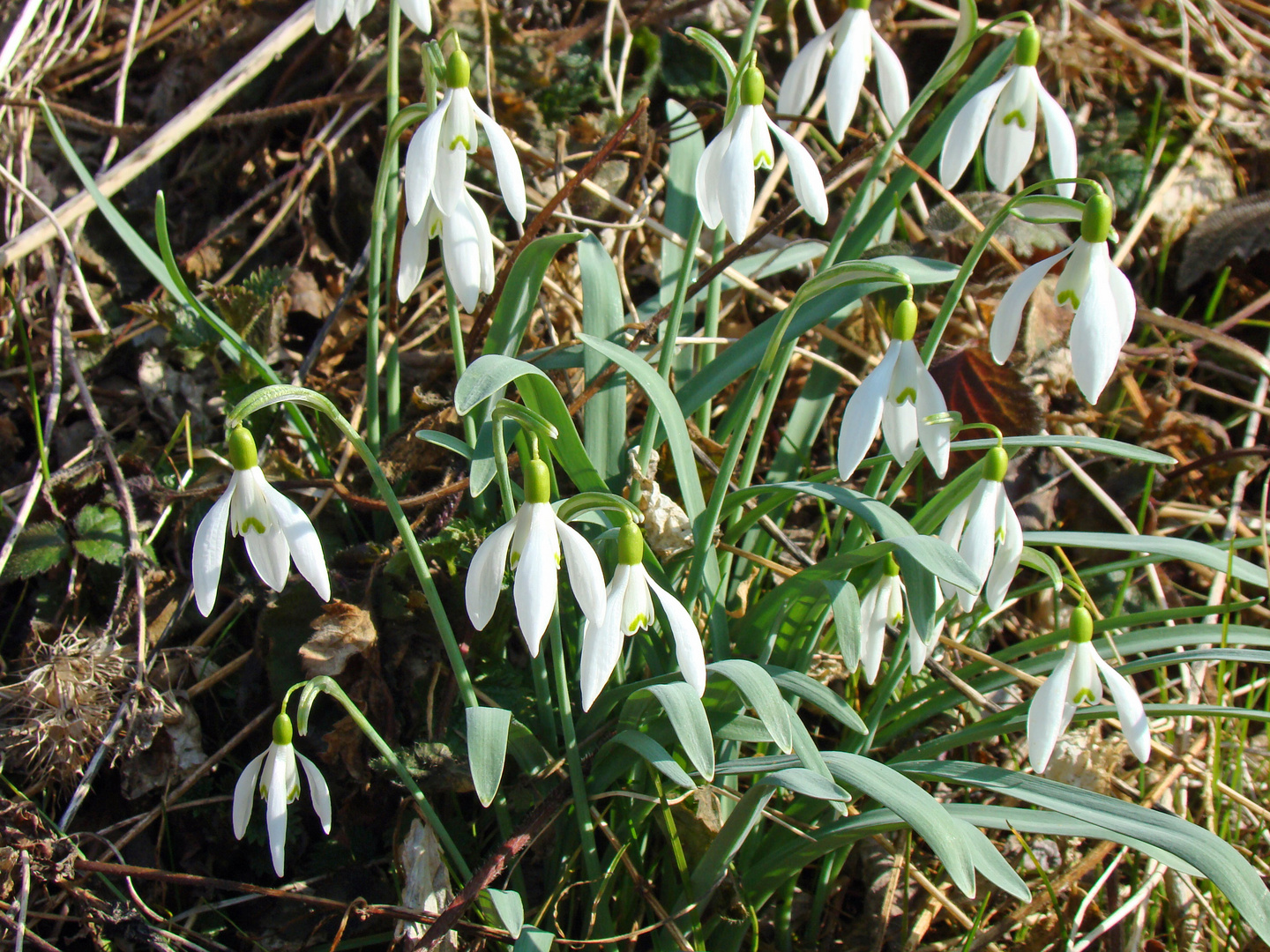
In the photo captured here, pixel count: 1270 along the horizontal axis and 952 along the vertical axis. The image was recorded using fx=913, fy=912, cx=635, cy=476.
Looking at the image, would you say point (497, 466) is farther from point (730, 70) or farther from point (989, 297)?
point (989, 297)

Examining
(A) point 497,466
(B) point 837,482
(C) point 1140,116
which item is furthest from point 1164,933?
(C) point 1140,116

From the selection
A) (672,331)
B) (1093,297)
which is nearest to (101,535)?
(672,331)

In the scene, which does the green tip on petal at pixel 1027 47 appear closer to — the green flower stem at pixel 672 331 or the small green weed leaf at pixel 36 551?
the green flower stem at pixel 672 331

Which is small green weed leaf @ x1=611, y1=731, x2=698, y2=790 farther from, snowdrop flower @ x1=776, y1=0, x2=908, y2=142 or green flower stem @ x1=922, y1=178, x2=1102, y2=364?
snowdrop flower @ x1=776, y1=0, x2=908, y2=142

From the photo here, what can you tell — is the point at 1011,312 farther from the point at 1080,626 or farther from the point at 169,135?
the point at 169,135

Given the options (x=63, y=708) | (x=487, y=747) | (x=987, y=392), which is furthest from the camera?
(x=987, y=392)

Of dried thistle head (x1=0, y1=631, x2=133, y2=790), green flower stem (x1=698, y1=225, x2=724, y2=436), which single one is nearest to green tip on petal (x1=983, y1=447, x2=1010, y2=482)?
green flower stem (x1=698, y1=225, x2=724, y2=436)

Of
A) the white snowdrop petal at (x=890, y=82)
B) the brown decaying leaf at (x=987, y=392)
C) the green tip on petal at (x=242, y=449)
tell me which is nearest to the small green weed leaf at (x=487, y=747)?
the green tip on petal at (x=242, y=449)

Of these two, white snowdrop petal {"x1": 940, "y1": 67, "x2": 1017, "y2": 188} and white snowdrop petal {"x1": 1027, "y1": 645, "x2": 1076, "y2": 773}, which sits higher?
white snowdrop petal {"x1": 940, "y1": 67, "x2": 1017, "y2": 188}
